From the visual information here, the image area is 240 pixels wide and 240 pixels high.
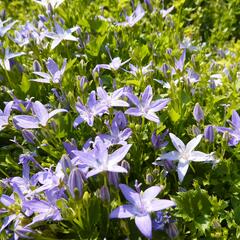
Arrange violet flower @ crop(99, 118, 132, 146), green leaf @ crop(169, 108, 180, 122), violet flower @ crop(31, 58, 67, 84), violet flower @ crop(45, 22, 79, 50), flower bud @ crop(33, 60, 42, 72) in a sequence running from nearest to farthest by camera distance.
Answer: violet flower @ crop(99, 118, 132, 146) < green leaf @ crop(169, 108, 180, 122) < violet flower @ crop(31, 58, 67, 84) < flower bud @ crop(33, 60, 42, 72) < violet flower @ crop(45, 22, 79, 50)

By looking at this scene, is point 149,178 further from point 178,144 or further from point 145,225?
point 145,225

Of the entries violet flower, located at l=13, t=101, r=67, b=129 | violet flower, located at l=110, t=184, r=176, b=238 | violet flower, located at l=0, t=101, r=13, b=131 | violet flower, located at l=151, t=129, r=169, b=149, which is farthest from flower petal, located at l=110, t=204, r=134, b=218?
violet flower, located at l=0, t=101, r=13, b=131

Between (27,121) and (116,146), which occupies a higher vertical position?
(27,121)

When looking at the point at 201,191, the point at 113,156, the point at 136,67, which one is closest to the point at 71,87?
the point at 136,67

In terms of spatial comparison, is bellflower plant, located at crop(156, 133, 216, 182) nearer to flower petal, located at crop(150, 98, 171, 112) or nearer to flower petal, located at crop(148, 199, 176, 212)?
flower petal, located at crop(150, 98, 171, 112)

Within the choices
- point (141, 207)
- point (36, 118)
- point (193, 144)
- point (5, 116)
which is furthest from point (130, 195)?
point (5, 116)

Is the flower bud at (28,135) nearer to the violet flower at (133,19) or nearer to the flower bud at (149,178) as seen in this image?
the flower bud at (149,178)

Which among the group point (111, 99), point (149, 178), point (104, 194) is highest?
point (111, 99)

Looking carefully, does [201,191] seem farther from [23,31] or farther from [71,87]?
[23,31]
